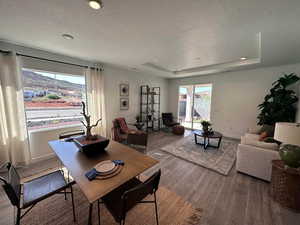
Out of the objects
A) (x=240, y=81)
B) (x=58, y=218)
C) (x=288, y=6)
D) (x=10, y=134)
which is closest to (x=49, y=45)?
(x=10, y=134)

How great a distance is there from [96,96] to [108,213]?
2840 mm

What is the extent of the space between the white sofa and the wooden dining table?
1.98 metres

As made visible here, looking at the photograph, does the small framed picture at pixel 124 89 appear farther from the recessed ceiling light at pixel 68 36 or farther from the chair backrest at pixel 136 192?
the chair backrest at pixel 136 192

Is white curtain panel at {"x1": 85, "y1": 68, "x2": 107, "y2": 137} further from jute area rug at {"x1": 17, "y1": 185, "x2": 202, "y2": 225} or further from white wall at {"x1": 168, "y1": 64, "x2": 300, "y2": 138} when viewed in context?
white wall at {"x1": 168, "y1": 64, "x2": 300, "y2": 138}

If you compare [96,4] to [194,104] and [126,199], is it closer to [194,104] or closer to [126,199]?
[126,199]

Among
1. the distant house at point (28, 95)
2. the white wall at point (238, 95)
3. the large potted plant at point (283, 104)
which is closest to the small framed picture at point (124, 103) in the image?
the distant house at point (28, 95)

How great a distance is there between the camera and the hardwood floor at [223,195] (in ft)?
4.82

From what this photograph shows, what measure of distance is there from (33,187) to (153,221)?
56.8 inches

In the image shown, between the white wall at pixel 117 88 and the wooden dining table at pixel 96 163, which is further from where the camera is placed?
the white wall at pixel 117 88

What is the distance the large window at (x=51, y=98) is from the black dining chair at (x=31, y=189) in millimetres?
1914

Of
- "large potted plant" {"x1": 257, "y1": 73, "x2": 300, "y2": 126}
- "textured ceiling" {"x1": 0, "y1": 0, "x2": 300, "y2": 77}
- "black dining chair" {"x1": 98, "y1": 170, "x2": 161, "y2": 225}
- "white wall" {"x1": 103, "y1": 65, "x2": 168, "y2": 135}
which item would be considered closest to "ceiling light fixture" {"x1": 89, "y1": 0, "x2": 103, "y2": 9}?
"textured ceiling" {"x1": 0, "y1": 0, "x2": 300, "y2": 77}

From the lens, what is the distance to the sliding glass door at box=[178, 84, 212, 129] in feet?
17.3

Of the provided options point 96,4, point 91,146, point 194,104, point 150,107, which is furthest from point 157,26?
point 194,104

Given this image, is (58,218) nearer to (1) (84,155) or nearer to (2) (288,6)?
(1) (84,155)
